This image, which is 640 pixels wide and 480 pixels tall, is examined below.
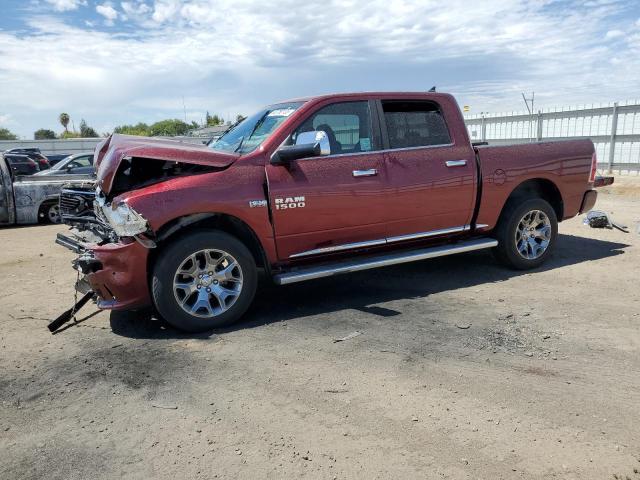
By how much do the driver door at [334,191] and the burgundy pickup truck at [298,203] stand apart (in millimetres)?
11

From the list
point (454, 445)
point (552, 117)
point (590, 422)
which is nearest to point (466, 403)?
point (454, 445)

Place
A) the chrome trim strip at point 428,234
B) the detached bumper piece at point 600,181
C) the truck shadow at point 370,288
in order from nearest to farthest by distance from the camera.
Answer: the truck shadow at point 370,288 → the chrome trim strip at point 428,234 → the detached bumper piece at point 600,181

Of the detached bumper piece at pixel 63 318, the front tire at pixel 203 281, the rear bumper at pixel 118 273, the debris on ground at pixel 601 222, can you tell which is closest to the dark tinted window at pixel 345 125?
the front tire at pixel 203 281

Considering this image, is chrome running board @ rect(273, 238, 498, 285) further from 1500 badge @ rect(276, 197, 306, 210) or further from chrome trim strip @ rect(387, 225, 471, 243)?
1500 badge @ rect(276, 197, 306, 210)

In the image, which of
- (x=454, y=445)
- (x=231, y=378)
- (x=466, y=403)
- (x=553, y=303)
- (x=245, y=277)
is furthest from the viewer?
(x=553, y=303)

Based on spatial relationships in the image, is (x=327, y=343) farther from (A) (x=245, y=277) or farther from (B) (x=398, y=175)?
(B) (x=398, y=175)

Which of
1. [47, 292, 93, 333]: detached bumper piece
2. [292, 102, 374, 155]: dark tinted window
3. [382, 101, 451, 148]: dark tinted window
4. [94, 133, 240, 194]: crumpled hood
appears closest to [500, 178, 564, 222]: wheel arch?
[382, 101, 451, 148]: dark tinted window

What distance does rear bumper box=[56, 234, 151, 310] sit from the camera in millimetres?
4309

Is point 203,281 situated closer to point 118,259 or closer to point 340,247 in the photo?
point 118,259

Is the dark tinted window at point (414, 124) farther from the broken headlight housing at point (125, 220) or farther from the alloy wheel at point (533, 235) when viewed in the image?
the broken headlight housing at point (125, 220)

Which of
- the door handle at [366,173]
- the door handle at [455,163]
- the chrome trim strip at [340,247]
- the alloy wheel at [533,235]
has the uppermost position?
the door handle at [366,173]

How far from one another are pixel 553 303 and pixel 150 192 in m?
3.85

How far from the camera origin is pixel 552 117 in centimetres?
1742

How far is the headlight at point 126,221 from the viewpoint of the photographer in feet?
13.8
